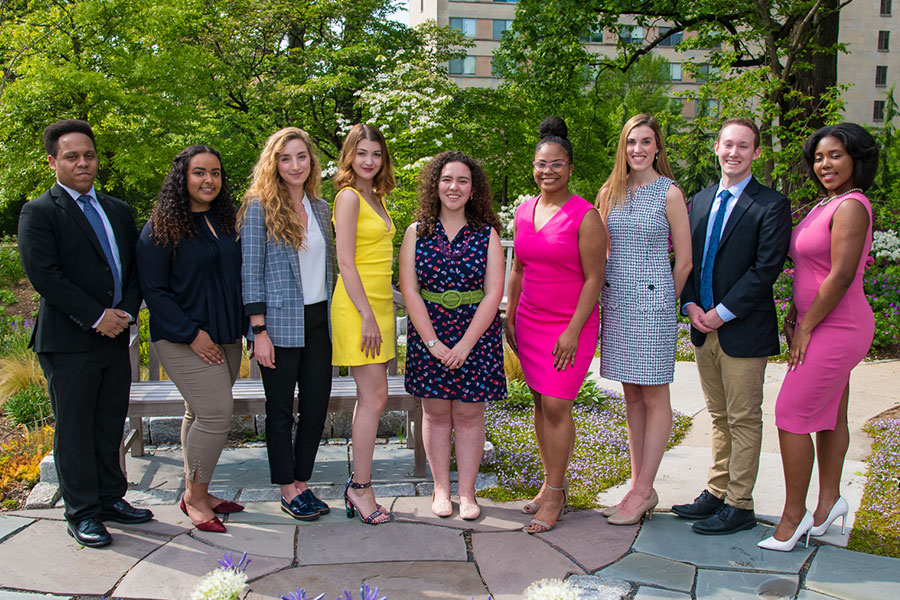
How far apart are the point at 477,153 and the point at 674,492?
1355 cm

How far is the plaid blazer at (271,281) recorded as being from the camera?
Answer: 3.47m

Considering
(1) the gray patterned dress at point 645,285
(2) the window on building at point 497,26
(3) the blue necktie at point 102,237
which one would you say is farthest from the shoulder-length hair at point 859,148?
(2) the window on building at point 497,26

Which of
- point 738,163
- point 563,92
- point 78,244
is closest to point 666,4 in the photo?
point 563,92

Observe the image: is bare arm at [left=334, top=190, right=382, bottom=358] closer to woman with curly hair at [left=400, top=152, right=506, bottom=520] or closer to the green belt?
woman with curly hair at [left=400, top=152, right=506, bottom=520]

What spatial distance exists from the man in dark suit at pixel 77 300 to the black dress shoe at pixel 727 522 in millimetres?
2942

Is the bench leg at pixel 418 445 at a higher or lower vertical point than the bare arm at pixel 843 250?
lower

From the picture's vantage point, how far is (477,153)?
16797 millimetres

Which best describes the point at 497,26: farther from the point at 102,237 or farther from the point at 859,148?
the point at 102,237

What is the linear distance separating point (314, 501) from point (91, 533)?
1.08m

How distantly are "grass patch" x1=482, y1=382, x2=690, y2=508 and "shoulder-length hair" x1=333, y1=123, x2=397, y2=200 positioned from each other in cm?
190

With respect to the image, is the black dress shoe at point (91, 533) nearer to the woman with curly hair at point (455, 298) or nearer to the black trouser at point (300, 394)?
the black trouser at point (300, 394)

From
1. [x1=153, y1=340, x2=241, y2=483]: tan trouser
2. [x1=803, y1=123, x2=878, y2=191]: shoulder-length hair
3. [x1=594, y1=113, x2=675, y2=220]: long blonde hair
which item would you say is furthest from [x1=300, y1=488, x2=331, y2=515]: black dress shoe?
[x1=803, y1=123, x2=878, y2=191]: shoulder-length hair

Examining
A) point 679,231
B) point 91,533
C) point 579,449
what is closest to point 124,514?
point 91,533

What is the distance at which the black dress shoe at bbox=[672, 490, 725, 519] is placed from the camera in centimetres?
369
